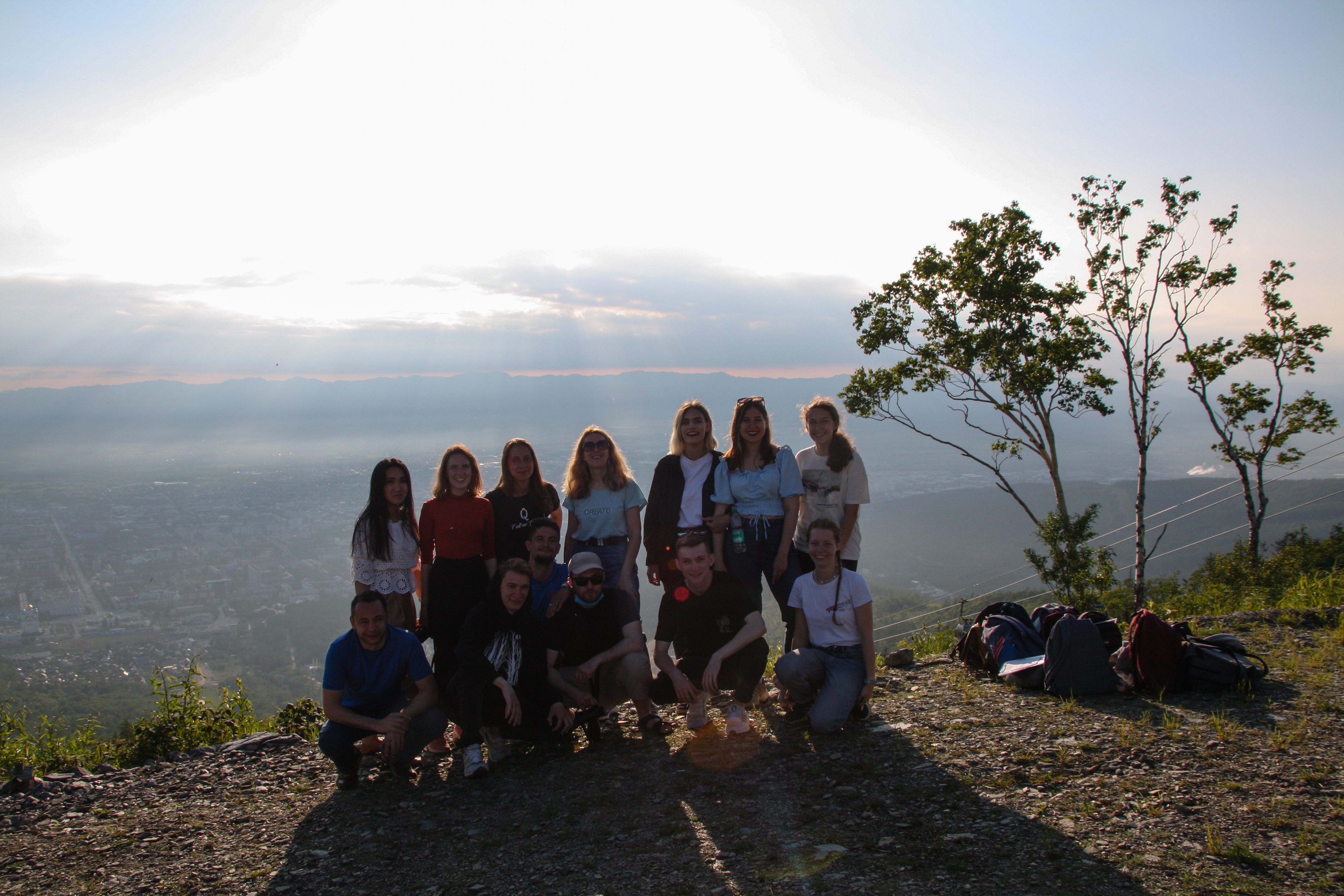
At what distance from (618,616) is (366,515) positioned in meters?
2.10

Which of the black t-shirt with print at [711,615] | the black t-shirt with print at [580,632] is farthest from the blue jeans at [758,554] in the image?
the black t-shirt with print at [580,632]

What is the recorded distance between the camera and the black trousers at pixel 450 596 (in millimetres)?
5219

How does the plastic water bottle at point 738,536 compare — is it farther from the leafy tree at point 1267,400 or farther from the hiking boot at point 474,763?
the leafy tree at point 1267,400

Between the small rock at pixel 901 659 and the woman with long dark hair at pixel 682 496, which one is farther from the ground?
the woman with long dark hair at pixel 682 496

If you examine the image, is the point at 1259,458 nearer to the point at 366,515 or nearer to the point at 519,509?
the point at 519,509

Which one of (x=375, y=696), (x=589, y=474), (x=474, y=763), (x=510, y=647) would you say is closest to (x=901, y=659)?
(x=589, y=474)

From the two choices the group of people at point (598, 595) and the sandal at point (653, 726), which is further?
the sandal at point (653, 726)

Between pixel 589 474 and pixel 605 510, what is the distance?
0.33 meters

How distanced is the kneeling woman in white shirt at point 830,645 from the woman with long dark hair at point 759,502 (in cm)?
47

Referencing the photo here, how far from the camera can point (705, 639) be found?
15.5ft

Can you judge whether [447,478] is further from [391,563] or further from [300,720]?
[300,720]

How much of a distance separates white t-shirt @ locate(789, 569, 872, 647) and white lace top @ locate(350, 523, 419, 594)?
300 cm

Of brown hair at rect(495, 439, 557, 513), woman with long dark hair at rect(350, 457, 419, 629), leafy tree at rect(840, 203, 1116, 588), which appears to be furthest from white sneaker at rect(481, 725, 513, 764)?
leafy tree at rect(840, 203, 1116, 588)

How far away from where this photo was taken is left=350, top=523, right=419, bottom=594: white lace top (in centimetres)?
523
